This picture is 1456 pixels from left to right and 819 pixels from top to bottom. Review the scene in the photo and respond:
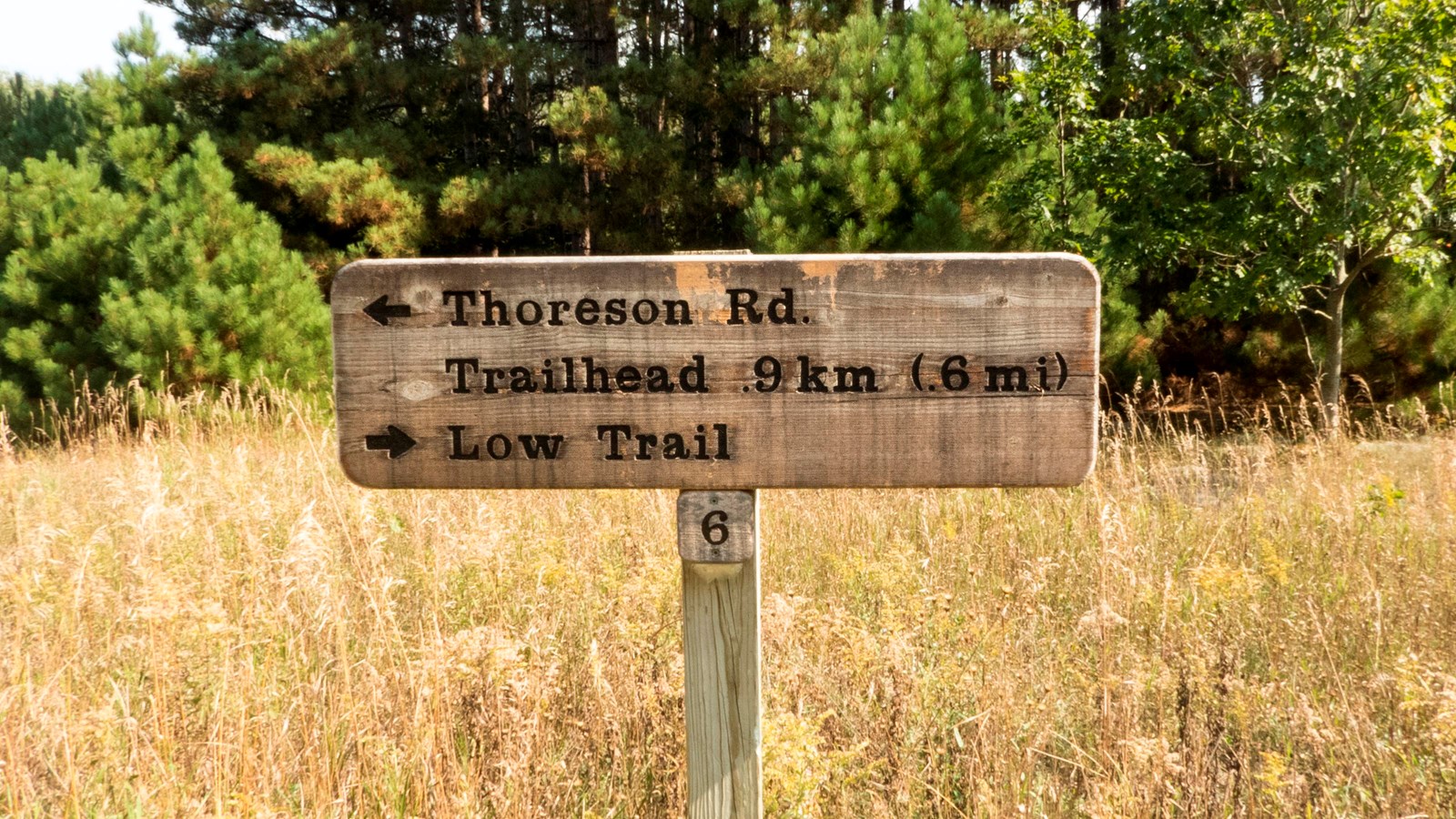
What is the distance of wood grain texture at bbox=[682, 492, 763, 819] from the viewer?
166 cm

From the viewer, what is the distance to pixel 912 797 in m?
2.07

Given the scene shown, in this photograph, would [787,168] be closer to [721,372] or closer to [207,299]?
[207,299]

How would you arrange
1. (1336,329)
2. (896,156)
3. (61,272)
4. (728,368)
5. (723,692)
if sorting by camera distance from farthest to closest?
(61,272)
(896,156)
(1336,329)
(723,692)
(728,368)

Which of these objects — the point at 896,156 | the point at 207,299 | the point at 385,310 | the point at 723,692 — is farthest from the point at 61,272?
the point at 723,692

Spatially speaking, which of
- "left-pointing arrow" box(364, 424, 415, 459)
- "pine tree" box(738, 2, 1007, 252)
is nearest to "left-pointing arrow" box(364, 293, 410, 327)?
"left-pointing arrow" box(364, 424, 415, 459)

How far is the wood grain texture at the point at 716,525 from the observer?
1587 millimetres

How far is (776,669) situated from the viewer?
253 cm

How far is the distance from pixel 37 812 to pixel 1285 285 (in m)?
7.60

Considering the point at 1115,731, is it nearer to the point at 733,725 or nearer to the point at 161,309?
the point at 733,725

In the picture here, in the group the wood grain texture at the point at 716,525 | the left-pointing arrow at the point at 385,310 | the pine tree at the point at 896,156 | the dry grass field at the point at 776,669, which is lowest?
the dry grass field at the point at 776,669

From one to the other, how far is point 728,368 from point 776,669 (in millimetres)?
1262

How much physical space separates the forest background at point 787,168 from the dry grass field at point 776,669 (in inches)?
99.5

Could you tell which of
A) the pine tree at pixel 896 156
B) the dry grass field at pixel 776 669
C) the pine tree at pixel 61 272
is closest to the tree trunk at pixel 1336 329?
the pine tree at pixel 896 156

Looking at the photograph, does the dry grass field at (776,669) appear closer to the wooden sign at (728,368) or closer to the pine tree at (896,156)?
the wooden sign at (728,368)
